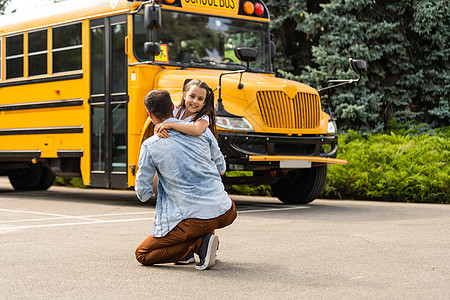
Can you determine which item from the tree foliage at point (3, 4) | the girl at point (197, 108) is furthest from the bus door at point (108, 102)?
the tree foliage at point (3, 4)

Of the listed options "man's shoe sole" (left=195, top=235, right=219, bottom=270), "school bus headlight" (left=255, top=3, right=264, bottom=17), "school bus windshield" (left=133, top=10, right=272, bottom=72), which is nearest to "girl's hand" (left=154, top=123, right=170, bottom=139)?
"man's shoe sole" (left=195, top=235, right=219, bottom=270)

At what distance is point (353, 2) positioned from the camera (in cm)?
1658

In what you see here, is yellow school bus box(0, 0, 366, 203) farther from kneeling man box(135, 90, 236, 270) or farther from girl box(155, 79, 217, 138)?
kneeling man box(135, 90, 236, 270)

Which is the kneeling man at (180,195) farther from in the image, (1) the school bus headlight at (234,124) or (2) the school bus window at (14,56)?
(2) the school bus window at (14,56)

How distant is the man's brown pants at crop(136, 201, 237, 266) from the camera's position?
5477 mm

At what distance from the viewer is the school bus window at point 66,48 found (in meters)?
11.4

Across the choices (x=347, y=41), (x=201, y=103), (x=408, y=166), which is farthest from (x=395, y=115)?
(x=201, y=103)

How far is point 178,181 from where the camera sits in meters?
5.51

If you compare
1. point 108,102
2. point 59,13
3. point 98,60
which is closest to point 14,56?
point 59,13

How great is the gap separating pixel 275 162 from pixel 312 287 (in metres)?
5.03

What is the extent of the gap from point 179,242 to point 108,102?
5.69 metres

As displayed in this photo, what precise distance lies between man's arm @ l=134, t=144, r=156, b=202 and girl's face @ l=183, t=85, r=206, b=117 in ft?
1.65

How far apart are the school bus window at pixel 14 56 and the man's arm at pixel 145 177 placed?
24.4 feet

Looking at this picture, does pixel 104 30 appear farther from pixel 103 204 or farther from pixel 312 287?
pixel 312 287
